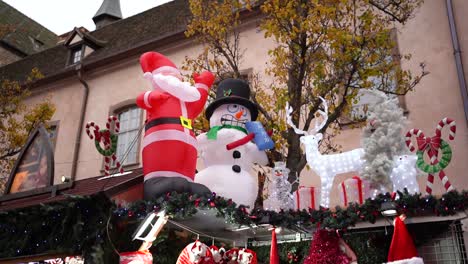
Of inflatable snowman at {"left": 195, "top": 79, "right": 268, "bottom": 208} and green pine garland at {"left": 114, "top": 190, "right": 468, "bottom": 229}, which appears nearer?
green pine garland at {"left": 114, "top": 190, "right": 468, "bottom": 229}

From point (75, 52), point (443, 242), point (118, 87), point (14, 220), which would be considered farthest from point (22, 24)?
point (443, 242)

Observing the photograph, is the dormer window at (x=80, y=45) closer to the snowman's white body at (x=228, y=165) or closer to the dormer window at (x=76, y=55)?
the dormer window at (x=76, y=55)

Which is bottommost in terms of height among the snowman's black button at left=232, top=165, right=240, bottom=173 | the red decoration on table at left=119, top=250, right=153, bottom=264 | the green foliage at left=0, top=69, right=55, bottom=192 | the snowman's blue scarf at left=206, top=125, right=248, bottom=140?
the red decoration on table at left=119, top=250, right=153, bottom=264

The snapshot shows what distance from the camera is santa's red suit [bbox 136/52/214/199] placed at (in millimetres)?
5688

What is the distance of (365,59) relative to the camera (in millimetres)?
8211

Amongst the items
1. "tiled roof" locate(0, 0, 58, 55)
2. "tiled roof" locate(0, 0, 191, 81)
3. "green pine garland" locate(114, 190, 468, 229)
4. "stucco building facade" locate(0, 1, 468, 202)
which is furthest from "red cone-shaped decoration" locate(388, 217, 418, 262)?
"tiled roof" locate(0, 0, 58, 55)

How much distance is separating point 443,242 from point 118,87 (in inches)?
463

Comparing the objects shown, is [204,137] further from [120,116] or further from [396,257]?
[120,116]

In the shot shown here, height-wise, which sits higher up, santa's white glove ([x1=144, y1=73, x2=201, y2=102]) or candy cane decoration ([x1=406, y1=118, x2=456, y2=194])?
santa's white glove ([x1=144, y1=73, x2=201, y2=102])

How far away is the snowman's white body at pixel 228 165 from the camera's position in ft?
19.3

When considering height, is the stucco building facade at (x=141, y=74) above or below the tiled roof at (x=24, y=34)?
below

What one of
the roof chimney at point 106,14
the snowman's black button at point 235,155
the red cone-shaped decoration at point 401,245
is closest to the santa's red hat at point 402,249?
the red cone-shaped decoration at point 401,245

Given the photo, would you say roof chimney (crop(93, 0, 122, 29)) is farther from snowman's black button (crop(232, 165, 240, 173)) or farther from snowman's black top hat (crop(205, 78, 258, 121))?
snowman's black button (crop(232, 165, 240, 173))

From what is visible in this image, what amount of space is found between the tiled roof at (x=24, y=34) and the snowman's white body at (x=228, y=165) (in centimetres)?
1918
